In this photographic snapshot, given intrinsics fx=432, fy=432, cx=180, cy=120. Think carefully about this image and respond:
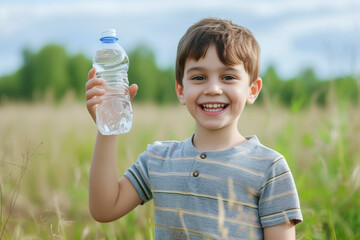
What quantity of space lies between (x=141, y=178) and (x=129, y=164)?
1.59 metres

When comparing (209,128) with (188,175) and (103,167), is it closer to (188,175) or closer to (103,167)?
(188,175)

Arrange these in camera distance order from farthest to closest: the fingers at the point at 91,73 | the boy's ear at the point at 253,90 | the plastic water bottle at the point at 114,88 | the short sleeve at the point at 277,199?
the plastic water bottle at the point at 114,88, the boy's ear at the point at 253,90, the fingers at the point at 91,73, the short sleeve at the point at 277,199

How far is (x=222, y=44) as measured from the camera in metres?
1.73

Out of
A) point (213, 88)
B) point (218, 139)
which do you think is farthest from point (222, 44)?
point (218, 139)

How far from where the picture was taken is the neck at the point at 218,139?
1795 mm

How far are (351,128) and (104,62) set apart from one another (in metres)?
2.67

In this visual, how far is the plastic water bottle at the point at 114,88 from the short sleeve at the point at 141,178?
0.59 feet

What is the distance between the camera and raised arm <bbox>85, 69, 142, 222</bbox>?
1.74m

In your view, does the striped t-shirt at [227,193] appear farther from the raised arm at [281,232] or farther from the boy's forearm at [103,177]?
the boy's forearm at [103,177]

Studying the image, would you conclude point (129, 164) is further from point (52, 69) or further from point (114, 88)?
point (52, 69)

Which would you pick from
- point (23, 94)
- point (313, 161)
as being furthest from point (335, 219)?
point (23, 94)

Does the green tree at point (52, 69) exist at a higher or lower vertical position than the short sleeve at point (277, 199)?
lower

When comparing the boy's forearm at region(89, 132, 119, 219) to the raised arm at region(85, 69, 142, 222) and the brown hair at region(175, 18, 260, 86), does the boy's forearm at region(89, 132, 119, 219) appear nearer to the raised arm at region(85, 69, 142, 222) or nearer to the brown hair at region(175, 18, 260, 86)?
the raised arm at region(85, 69, 142, 222)

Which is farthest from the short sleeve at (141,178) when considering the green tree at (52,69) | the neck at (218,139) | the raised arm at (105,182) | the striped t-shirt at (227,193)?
the green tree at (52,69)
